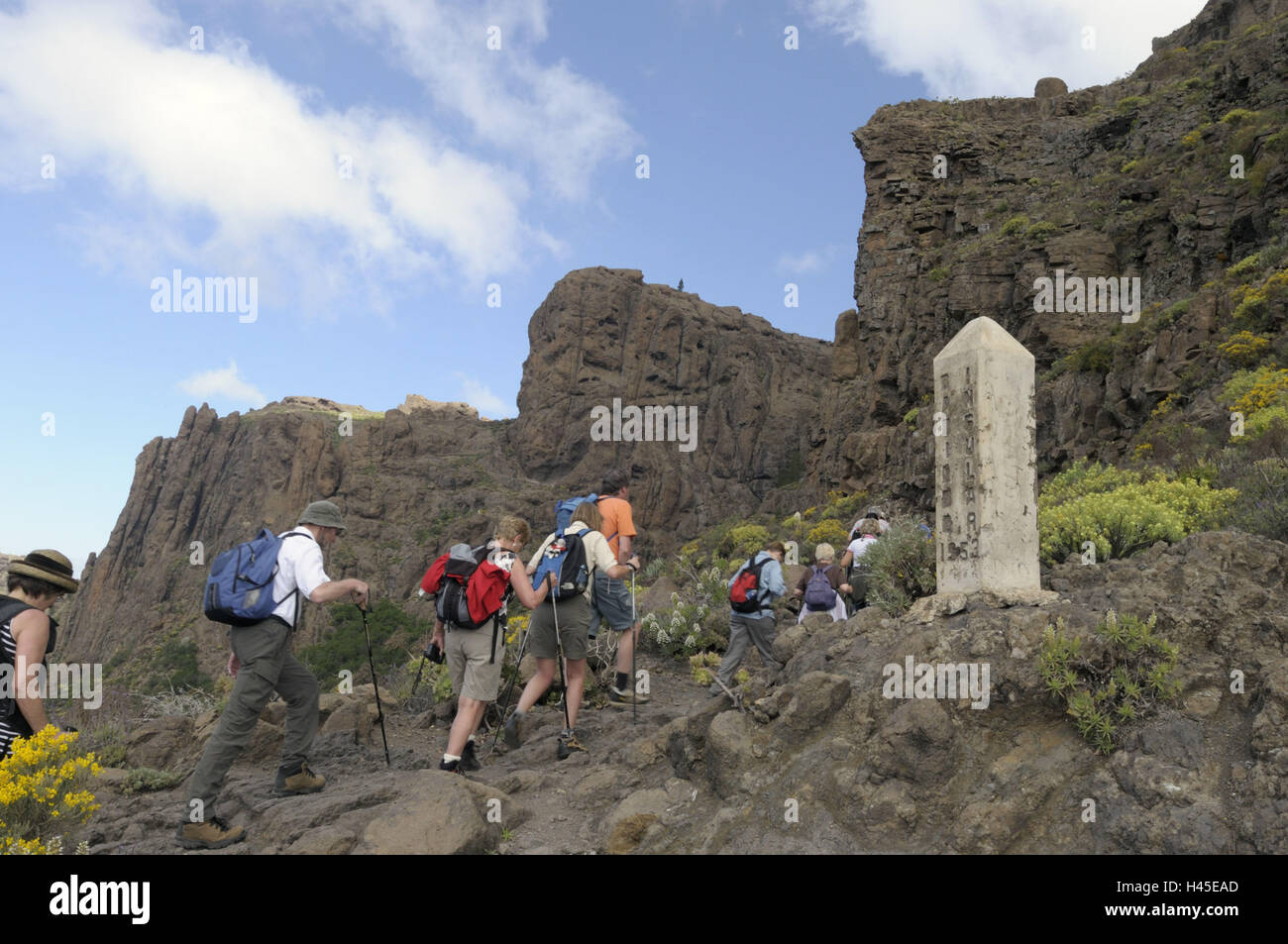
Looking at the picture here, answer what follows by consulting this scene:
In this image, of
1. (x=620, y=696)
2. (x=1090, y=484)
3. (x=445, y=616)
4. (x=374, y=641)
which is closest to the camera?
(x=445, y=616)

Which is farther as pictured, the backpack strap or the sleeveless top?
the backpack strap

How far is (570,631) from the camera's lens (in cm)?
645

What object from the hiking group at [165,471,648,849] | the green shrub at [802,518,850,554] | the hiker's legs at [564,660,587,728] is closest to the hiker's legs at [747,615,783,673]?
the hiking group at [165,471,648,849]

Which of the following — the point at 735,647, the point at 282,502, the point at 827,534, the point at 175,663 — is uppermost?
the point at 282,502

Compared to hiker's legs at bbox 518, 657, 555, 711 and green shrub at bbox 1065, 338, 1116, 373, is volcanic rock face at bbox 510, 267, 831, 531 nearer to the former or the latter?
green shrub at bbox 1065, 338, 1116, 373

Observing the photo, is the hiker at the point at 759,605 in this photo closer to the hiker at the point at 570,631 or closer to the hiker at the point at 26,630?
the hiker at the point at 570,631

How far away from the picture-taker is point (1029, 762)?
4.32m

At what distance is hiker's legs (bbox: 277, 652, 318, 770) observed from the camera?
16.6ft

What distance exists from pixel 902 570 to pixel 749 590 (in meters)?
1.70

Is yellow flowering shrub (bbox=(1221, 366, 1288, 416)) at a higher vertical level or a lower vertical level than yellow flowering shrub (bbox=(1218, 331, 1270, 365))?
lower

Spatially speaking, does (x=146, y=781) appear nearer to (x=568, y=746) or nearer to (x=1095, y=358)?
(x=568, y=746)

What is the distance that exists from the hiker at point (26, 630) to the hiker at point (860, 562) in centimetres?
719

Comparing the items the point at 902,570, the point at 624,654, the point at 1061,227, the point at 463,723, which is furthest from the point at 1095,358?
the point at 463,723

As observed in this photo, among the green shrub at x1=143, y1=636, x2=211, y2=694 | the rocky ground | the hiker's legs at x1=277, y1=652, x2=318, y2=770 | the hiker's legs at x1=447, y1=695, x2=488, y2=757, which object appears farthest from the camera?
the green shrub at x1=143, y1=636, x2=211, y2=694
